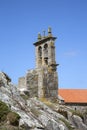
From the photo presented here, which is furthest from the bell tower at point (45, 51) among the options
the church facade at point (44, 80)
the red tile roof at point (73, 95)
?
the red tile roof at point (73, 95)

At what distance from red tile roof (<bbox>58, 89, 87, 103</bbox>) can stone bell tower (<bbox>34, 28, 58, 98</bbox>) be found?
11.4 m

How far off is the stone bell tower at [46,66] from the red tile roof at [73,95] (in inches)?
449

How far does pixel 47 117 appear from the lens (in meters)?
28.3

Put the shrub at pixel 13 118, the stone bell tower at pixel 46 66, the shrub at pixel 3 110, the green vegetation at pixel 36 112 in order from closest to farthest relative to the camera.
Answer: the shrub at pixel 13 118 < the shrub at pixel 3 110 < the green vegetation at pixel 36 112 < the stone bell tower at pixel 46 66

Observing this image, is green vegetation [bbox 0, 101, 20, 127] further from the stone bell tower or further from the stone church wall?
the stone bell tower

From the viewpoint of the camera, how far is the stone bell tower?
51659 mm

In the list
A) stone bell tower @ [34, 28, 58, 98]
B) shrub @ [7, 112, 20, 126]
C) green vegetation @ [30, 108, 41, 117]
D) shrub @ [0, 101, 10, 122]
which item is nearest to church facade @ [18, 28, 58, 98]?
stone bell tower @ [34, 28, 58, 98]

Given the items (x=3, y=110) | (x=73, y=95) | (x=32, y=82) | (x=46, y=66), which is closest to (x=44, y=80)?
(x=32, y=82)

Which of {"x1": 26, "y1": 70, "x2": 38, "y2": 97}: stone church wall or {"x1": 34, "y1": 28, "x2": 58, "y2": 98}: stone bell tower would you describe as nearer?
{"x1": 26, "y1": 70, "x2": 38, "y2": 97}: stone church wall

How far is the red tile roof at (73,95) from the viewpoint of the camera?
224ft

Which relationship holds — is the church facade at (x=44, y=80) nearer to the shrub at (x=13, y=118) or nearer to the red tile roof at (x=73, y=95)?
the red tile roof at (x=73, y=95)

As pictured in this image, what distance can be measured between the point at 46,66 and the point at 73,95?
57.5 ft

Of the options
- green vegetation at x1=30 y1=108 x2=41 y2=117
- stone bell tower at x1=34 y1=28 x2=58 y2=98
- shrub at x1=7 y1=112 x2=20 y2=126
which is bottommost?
shrub at x1=7 y1=112 x2=20 y2=126

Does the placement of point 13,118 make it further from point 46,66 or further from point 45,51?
point 45,51
